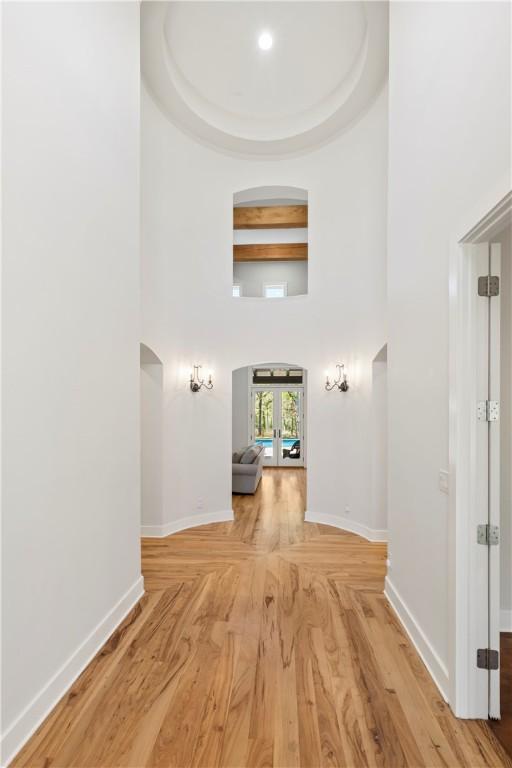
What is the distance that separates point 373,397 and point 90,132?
407cm

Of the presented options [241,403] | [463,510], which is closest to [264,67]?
[463,510]

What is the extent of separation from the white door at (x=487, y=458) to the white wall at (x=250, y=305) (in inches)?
112

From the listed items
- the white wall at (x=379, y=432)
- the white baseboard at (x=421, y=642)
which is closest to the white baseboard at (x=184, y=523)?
the white wall at (x=379, y=432)

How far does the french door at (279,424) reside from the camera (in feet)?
36.0

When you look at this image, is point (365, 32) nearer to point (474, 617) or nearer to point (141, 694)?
point (474, 617)

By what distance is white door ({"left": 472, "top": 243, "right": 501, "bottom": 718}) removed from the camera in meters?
2.05

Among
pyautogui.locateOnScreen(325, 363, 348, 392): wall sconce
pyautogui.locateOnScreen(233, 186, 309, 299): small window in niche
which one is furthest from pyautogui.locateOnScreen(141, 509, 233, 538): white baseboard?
pyautogui.locateOnScreen(233, 186, 309, 299): small window in niche

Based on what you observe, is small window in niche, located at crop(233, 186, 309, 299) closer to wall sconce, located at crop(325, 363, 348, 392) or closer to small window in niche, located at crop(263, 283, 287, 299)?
small window in niche, located at crop(263, 283, 287, 299)

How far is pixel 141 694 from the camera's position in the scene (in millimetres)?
2205

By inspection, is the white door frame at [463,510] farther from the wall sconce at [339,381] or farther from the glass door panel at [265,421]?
the glass door panel at [265,421]

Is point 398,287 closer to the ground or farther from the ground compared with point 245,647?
farther from the ground

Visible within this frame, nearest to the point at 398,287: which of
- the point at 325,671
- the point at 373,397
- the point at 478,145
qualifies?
the point at 478,145

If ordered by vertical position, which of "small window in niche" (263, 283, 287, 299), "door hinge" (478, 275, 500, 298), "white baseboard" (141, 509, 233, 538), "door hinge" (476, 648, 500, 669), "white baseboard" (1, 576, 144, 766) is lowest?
"white baseboard" (141, 509, 233, 538)

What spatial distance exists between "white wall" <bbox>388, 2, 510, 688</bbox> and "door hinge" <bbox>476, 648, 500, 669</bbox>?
0.19 m
